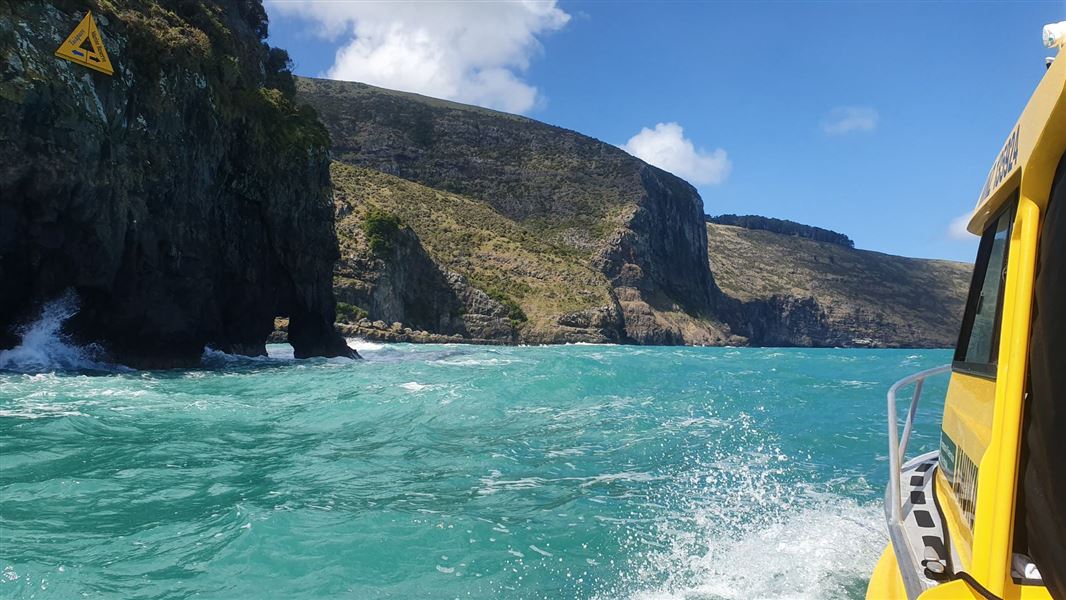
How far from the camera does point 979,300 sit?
130 inches

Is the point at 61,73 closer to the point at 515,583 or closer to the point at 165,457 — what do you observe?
the point at 165,457

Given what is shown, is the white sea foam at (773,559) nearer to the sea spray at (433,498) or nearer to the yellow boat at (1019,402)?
the sea spray at (433,498)

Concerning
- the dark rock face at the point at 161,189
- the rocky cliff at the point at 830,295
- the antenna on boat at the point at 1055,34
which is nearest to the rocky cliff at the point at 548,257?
the rocky cliff at the point at 830,295

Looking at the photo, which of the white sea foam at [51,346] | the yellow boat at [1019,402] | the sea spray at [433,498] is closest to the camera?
the yellow boat at [1019,402]

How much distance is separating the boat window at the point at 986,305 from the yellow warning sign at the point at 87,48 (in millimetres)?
24084

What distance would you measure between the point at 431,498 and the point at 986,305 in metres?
6.12

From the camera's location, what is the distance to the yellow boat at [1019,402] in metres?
2.14

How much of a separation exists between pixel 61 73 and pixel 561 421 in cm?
1794

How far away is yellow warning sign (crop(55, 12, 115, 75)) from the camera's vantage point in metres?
20.3

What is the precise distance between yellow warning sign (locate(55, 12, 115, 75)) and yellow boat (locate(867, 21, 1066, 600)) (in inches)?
957

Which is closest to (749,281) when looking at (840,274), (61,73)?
(840,274)

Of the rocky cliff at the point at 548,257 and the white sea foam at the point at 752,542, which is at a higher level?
the rocky cliff at the point at 548,257

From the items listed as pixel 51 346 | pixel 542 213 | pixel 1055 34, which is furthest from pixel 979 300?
pixel 542 213

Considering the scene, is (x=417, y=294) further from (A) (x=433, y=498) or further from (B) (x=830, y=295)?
(B) (x=830, y=295)
